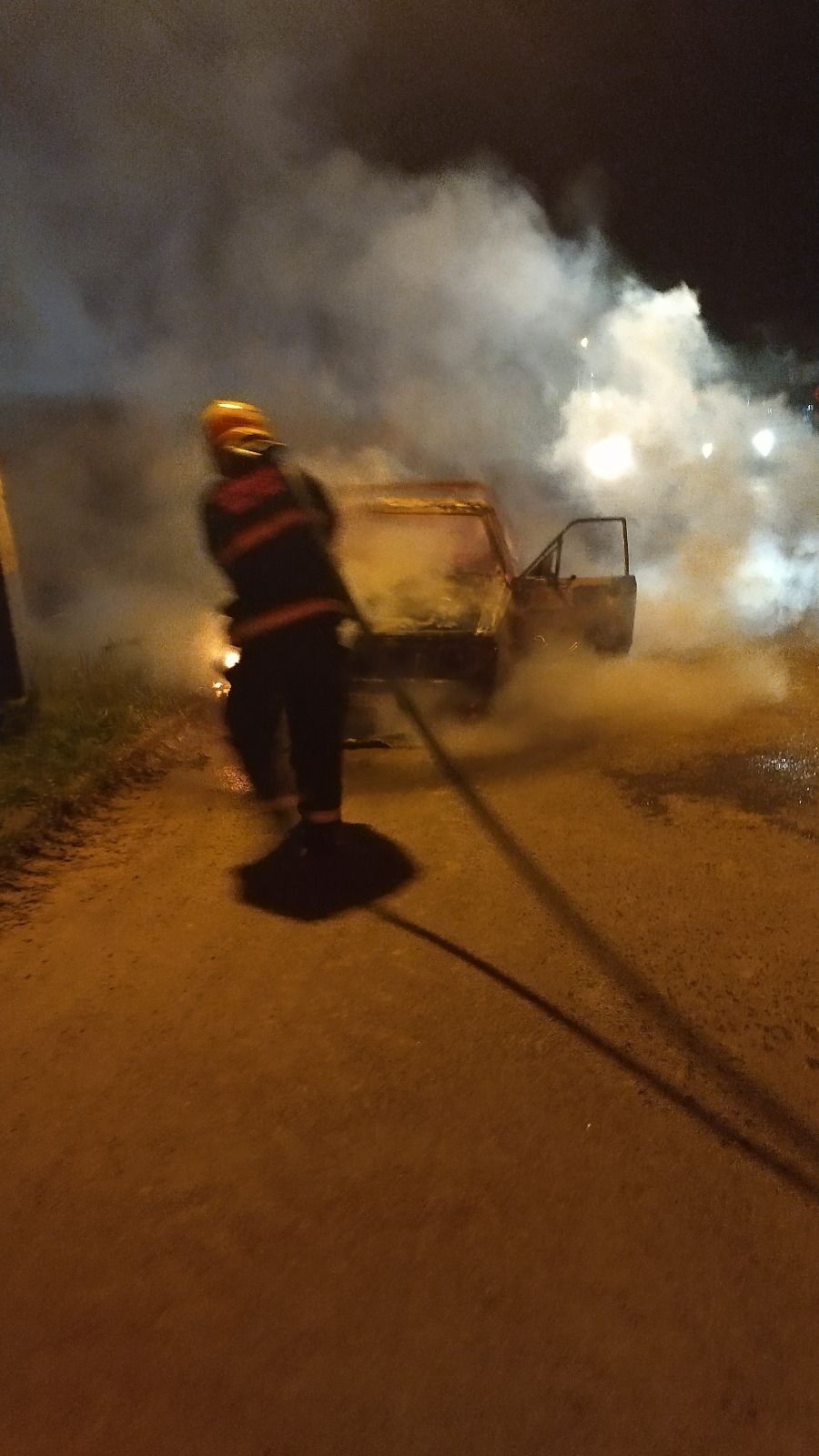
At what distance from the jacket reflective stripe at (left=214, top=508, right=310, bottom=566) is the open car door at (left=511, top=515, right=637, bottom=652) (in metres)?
2.84

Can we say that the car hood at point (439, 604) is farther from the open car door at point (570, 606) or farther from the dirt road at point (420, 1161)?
the dirt road at point (420, 1161)

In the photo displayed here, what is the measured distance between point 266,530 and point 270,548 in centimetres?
8

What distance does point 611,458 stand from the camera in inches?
635

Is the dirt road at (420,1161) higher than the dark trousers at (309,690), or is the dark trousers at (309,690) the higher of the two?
the dark trousers at (309,690)

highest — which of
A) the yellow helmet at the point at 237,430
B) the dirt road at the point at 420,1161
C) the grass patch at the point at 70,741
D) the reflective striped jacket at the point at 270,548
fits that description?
the yellow helmet at the point at 237,430

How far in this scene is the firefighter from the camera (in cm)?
423

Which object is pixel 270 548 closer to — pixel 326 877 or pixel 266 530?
pixel 266 530

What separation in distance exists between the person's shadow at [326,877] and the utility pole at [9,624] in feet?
7.76

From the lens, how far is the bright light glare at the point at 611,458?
51.7 feet

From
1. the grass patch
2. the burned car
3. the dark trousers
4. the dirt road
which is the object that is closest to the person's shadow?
the dirt road

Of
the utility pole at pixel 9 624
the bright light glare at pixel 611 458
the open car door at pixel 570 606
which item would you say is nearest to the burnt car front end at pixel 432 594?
the open car door at pixel 570 606

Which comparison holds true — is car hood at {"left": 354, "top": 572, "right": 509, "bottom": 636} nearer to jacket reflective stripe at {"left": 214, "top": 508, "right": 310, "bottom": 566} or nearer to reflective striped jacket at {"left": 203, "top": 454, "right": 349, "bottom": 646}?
reflective striped jacket at {"left": 203, "top": 454, "right": 349, "bottom": 646}

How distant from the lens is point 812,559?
15977 millimetres

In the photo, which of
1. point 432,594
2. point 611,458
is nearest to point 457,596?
point 432,594
